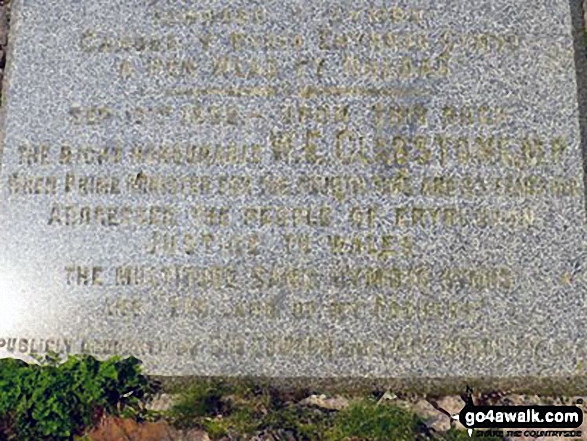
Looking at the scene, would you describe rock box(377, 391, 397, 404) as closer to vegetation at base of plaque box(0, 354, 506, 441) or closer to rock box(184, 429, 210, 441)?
vegetation at base of plaque box(0, 354, 506, 441)

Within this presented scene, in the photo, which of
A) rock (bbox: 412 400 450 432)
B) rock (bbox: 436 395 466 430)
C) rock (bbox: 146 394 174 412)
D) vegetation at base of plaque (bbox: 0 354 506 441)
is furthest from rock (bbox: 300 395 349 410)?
rock (bbox: 146 394 174 412)

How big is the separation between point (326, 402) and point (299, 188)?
3.78ft

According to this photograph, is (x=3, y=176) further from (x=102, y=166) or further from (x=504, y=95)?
(x=504, y=95)

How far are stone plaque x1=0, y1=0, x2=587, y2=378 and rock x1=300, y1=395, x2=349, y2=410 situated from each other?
13cm

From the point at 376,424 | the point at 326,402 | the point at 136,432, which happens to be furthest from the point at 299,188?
the point at 136,432

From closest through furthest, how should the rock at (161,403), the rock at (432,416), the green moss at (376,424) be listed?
the green moss at (376,424) → the rock at (432,416) → the rock at (161,403)

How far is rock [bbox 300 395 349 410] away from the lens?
3848mm

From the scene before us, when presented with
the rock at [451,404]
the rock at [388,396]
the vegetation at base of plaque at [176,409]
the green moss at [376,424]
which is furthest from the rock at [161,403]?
the rock at [451,404]

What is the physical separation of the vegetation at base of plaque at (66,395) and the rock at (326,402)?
2.71 feet

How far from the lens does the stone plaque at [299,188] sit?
153 inches

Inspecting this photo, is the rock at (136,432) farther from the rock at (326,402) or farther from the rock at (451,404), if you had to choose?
the rock at (451,404)

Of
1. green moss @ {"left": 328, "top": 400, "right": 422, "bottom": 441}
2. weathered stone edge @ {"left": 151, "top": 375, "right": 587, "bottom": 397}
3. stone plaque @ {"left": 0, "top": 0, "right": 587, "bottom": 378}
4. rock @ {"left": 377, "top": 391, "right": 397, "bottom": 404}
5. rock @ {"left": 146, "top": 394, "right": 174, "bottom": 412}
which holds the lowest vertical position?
green moss @ {"left": 328, "top": 400, "right": 422, "bottom": 441}

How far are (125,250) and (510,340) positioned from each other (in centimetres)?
210

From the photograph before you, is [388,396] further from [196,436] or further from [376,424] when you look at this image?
[196,436]
